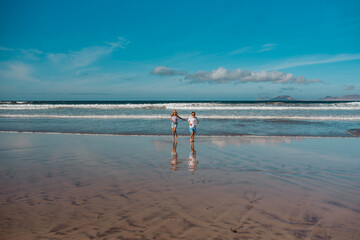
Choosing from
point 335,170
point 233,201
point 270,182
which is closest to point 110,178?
point 233,201

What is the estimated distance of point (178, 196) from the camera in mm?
4617

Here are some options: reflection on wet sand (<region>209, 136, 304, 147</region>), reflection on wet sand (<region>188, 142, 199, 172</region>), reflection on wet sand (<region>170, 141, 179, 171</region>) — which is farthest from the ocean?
reflection on wet sand (<region>188, 142, 199, 172</region>)

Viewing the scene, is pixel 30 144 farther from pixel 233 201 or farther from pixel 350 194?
pixel 350 194

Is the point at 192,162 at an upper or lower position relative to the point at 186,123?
lower

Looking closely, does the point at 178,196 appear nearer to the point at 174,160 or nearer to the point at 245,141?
the point at 174,160

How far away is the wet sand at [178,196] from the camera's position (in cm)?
342

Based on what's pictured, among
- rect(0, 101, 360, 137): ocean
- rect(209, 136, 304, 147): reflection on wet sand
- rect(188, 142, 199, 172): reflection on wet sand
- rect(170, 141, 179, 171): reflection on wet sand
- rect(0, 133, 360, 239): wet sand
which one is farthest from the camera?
rect(0, 101, 360, 137): ocean

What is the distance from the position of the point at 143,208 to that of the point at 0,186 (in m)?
3.41

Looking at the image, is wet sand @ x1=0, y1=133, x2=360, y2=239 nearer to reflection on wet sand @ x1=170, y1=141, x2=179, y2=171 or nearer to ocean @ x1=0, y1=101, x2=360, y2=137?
reflection on wet sand @ x1=170, y1=141, x2=179, y2=171

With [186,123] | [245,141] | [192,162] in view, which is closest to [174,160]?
[192,162]

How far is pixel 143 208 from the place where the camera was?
407 cm

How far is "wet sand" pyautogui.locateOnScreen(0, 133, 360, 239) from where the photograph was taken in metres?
3.42

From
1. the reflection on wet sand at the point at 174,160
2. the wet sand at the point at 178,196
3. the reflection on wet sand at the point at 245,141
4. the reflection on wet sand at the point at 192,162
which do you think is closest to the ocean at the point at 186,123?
the reflection on wet sand at the point at 245,141

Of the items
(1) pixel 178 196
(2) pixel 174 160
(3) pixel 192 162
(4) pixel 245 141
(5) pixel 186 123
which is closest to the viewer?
(1) pixel 178 196
